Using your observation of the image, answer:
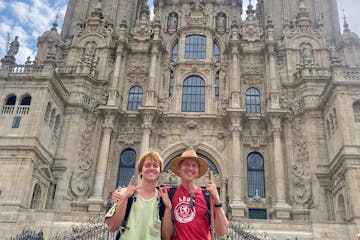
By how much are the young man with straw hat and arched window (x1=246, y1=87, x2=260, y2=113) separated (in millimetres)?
20659

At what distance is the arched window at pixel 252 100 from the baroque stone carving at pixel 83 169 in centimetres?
1027

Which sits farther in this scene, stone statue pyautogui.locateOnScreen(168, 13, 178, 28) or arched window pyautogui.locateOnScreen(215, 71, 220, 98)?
stone statue pyautogui.locateOnScreen(168, 13, 178, 28)

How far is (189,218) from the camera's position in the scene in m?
3.23

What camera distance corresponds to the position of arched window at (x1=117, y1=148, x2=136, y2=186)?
877 inches

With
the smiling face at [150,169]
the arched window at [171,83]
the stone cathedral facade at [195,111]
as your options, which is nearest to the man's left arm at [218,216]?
the smiling face at [150,169]

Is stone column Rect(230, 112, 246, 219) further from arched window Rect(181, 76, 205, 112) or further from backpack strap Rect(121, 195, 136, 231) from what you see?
backpack strap Rect(121, 195, 136, 231)

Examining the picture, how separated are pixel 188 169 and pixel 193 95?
20965 mm

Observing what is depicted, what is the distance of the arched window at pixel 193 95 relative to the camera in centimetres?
2388

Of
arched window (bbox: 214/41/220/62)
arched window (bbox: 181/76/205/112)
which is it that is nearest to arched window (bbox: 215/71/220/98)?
arched window (bbox: 181/76/205/112)

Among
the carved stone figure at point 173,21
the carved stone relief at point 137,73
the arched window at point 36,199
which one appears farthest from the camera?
the carved stone figure at point 173,21

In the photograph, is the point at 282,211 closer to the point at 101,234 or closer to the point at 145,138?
the point at 145,138

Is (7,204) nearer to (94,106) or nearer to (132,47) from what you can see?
(94,106)

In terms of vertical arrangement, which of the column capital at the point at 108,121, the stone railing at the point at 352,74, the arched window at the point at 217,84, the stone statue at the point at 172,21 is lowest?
the column capital at the point at 108,121

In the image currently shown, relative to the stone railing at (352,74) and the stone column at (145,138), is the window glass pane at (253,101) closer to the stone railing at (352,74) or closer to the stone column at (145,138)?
the stone railing at (352,74)
